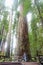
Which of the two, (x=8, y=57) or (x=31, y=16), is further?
(x=31, y=16)

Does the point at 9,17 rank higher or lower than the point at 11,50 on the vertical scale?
higher

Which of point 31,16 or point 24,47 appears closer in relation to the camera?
point 24,47

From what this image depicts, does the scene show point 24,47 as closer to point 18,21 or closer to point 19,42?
point 19,42

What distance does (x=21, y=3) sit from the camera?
4.33 meters

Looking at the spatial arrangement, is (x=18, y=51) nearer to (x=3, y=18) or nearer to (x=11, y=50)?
(x=11, y=50)

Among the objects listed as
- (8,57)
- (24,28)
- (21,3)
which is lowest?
(8,57)

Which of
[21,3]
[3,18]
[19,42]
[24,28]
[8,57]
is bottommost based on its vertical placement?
[8,57]

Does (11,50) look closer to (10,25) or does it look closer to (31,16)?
(10,25)

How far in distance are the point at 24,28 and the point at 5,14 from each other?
589 mm

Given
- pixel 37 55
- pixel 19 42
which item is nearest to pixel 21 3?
pixel 19 42

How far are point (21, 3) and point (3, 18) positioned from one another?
23.5 inches

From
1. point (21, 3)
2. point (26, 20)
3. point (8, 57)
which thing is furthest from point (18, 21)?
point (8, 57)

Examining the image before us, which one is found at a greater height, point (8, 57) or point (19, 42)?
point (19, 42)

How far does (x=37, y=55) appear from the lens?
4.18 m
